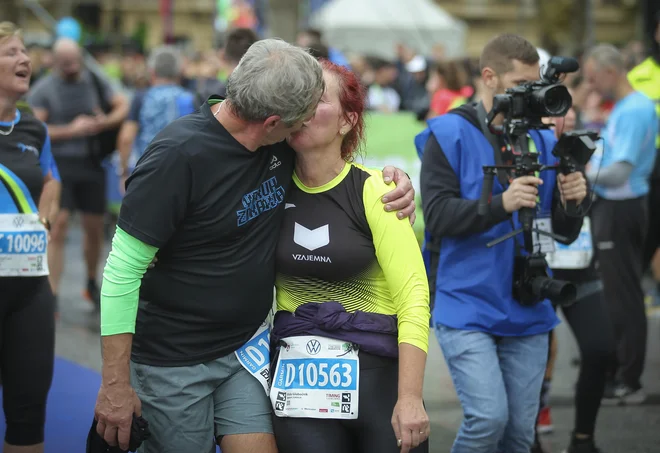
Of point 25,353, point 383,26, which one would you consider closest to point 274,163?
point 25,353

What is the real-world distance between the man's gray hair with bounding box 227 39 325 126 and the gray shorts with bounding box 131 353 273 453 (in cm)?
87

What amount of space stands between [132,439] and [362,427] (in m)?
0.76

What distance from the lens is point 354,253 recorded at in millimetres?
3461

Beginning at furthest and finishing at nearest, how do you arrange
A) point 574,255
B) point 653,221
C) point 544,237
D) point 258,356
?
1. point 653,221
2. point 574,255
3. point 544,237
4. point 258,356

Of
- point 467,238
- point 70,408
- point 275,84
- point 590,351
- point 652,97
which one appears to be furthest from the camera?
point 652,97

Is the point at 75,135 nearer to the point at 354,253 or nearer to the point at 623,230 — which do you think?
the point at 623,230

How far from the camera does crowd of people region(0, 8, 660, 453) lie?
10.8 ft

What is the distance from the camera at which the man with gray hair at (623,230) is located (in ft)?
21.9

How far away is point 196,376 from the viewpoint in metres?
3.46

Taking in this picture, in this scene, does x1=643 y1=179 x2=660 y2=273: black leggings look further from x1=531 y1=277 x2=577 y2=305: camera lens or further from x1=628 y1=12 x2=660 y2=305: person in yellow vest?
x1=531 y1=277 x2=577 y2=305: camera lens

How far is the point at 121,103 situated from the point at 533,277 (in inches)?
232

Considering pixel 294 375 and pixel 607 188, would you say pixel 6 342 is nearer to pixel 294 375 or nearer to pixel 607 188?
pixel 294 375

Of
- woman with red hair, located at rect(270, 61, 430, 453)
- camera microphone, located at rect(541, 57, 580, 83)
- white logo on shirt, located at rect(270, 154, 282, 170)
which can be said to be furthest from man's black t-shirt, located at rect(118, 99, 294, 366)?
camera microphone, located at rect(541, 57, 580, 83)

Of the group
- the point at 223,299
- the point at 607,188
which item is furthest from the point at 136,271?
the point at 607,188
